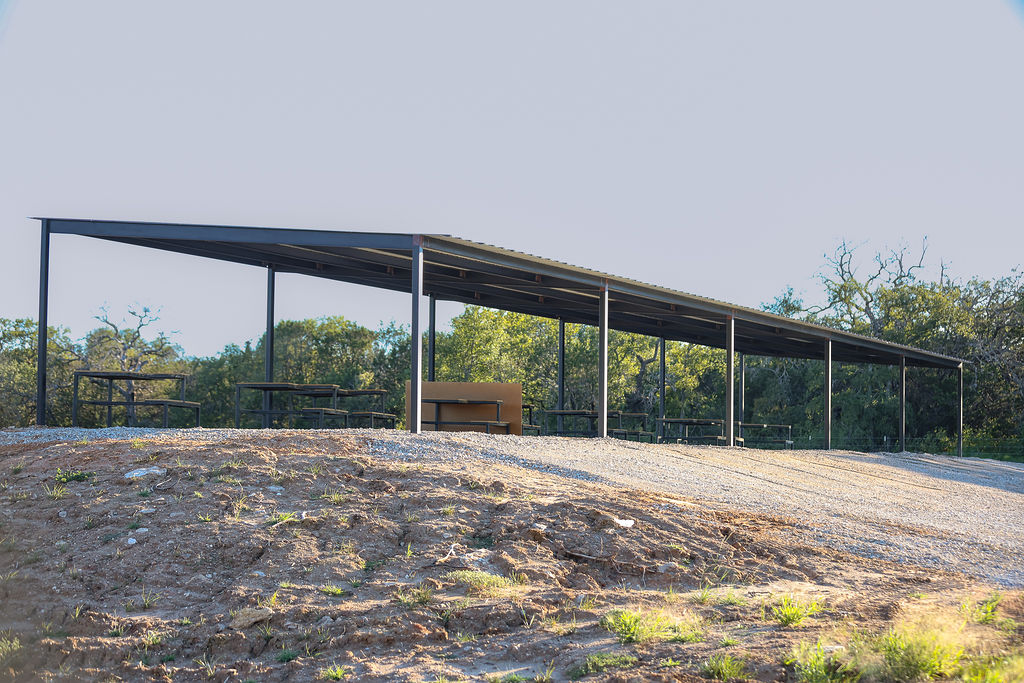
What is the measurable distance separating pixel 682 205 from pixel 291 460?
29935 mm

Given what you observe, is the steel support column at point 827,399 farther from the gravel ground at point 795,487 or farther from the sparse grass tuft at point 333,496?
the sparse grass tuft at point 333,496

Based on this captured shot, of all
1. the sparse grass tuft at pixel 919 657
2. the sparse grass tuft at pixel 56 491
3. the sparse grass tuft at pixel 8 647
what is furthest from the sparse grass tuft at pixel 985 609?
the sparse grass tuft at pixel 56 491

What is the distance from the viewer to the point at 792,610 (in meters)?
4.69

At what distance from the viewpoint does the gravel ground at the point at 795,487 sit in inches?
267

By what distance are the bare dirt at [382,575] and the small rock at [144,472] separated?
0.20 ft

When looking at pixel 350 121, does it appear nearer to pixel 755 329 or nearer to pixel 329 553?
pixel 755 329

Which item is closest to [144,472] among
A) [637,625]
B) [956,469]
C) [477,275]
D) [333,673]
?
[333,673]

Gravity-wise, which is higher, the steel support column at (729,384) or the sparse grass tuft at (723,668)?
the steel support column at (729,384)

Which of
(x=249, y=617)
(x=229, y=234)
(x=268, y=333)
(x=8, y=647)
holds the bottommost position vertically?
(x=8, y=647)

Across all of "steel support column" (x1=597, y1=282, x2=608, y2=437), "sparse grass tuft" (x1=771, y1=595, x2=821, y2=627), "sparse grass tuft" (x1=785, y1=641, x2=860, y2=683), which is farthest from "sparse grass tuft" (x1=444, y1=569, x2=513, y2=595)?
"steel support column" (x1=597, y1=282, x2=608, y2=437)

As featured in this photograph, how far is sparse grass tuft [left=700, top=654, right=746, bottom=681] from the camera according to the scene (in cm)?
405

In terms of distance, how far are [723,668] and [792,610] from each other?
2.66ft

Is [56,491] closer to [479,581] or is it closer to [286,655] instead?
[286,655]

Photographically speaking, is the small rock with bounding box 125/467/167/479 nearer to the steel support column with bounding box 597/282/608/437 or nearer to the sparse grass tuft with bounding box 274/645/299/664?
the sparse grass tuft with bounding box 274/645/299/664
